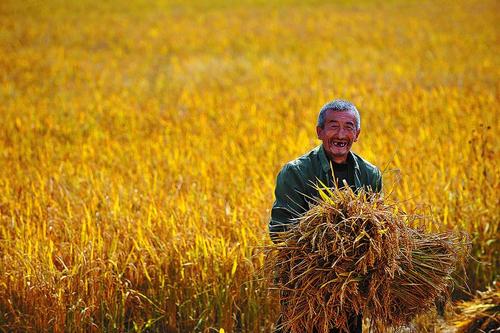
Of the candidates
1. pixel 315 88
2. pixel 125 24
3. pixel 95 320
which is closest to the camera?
pixel 95 320

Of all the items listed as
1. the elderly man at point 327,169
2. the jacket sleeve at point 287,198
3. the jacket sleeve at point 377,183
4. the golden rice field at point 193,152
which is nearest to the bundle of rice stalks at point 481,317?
the golden rice field at point 193,152

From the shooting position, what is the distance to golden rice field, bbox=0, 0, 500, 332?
3680mm

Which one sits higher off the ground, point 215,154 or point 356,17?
point 356,17

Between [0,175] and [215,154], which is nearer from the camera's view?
[0,175]

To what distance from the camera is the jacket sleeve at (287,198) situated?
2762 millimetres

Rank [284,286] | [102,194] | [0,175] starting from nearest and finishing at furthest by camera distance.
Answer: [284,286]
[102,194]
[0,175]

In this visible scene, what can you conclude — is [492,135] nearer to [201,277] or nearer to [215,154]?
[215,154]

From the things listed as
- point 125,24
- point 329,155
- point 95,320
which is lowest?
point 95,320

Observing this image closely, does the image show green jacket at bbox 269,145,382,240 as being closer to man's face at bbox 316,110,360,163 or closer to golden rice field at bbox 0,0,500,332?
man's face at bbox 316,110,360,163

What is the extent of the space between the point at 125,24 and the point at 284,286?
1740cm

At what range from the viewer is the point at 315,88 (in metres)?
10.3

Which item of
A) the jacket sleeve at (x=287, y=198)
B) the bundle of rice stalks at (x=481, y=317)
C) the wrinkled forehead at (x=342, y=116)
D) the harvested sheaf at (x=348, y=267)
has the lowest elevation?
the bundle of rice stalks at (x=481, y=317)

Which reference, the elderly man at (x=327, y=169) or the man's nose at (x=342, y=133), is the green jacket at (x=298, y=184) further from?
the man's nose at (x=342, y=133)

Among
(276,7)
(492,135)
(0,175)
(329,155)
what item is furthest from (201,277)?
(276,7)
